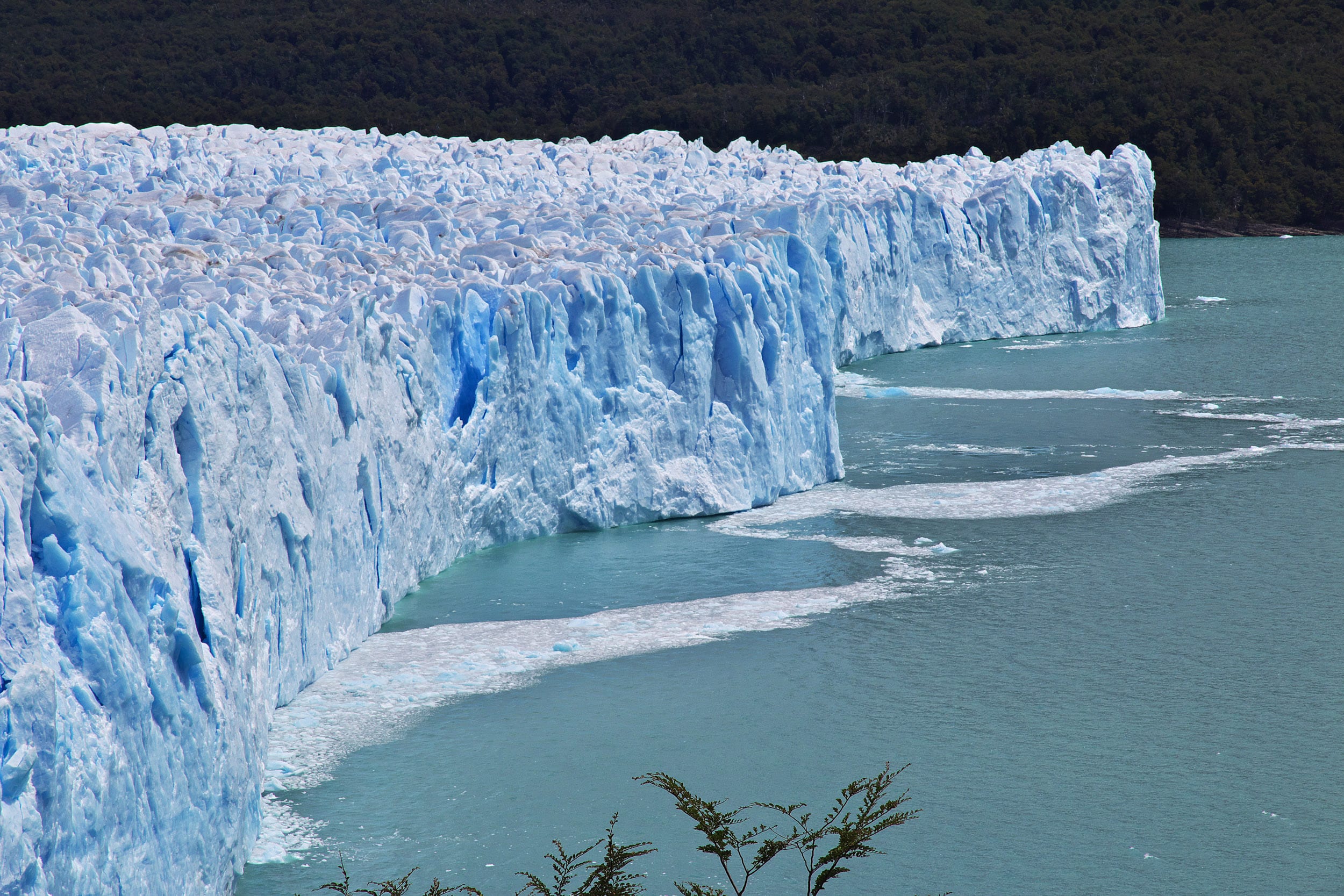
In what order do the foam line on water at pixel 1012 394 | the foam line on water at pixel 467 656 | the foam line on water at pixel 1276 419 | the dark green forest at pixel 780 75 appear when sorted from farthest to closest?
1. the dark green forest at pixel 780 75
2. the foam line on water at pixel 1012 394
3. the foam line on water at pixel 1276 419
4. the foam line on water at pixel 467 656

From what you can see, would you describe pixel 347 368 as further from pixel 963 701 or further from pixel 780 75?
pixel 780 75

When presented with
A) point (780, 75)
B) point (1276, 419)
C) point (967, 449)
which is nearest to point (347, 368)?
point (967, 449)

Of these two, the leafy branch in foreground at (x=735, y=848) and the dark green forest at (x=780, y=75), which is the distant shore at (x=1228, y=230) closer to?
the dark green forest at (x=780, y=75)

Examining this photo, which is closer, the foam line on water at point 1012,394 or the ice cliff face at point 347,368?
the ice cliff face at point 347,368

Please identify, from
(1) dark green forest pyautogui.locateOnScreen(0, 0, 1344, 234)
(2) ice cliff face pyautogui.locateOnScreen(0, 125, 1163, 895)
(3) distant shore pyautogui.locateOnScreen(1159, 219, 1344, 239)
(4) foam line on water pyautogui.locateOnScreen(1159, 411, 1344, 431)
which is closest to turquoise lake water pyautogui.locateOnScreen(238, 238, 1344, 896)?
(2) ice cliff face pyautogui.locateOnScreen(0, 125, 1163, 895)

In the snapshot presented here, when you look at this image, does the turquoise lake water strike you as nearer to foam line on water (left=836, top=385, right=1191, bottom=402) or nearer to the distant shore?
foam line on water (left=836, top=385, right=1191, bottom=402)

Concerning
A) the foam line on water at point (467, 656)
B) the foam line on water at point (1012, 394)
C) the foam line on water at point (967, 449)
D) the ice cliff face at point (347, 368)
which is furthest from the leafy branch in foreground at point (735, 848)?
the foam line on water at point (1012, 394)
